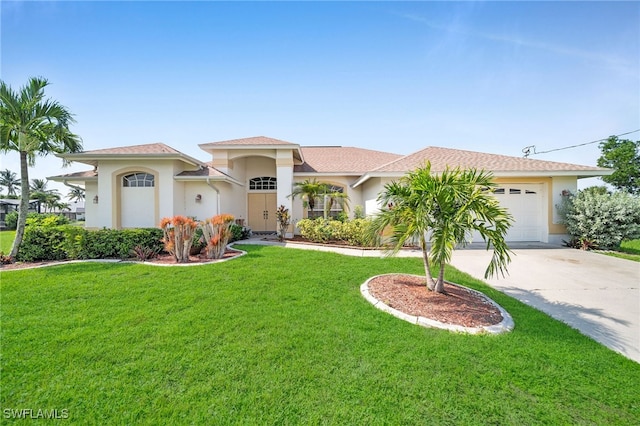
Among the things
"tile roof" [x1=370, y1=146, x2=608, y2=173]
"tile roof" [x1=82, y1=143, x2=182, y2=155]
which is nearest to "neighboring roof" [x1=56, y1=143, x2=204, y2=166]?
"tile roof" [x1=82, y1=143, x2=182, y2=155]

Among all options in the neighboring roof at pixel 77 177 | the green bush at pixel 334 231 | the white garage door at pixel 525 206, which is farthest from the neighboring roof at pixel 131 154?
the white garage door at pixel 525 206

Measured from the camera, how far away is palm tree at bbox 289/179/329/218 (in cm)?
1281

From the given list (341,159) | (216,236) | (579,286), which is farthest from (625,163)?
(216,236)

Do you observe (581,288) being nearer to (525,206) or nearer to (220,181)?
(525,206)

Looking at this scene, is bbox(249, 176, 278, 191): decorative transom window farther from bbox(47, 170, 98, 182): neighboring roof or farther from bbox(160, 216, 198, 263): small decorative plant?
bbox(160, 216, 198, 263): small decorative plant

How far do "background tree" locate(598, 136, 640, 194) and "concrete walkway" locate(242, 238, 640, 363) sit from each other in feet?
99.2

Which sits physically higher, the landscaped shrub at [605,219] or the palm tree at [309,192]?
the palm tree at [309,192]

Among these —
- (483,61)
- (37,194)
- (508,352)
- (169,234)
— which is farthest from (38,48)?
(37,194)

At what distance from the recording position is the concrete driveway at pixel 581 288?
154 inches

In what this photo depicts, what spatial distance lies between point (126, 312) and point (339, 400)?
393cm

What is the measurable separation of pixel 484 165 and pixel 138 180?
1667 centimetres

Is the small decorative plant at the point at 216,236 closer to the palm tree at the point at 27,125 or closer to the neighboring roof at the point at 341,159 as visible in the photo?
the palm tree at the point at 27,125

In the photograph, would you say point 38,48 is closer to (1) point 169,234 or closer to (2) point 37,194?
(1) point 169,234

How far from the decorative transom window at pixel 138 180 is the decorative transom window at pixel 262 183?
18.9 ft
